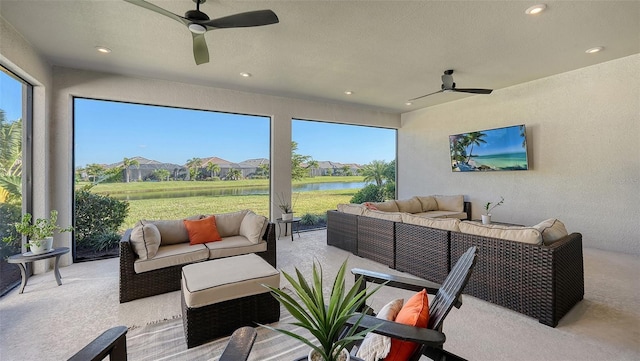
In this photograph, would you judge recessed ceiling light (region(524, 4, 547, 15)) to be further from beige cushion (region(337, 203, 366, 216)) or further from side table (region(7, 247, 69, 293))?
side table (region(7, 247, 69, 293))

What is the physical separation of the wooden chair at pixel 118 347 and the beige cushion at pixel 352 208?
3.15m

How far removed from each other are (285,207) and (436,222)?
3138mm

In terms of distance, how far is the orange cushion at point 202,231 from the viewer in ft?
11.0

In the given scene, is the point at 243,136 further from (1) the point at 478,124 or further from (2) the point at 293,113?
(1) the point at 478,124

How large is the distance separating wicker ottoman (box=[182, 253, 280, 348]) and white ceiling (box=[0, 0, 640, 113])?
250 cm

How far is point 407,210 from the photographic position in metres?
5.37

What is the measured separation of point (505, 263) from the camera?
8.17 feet

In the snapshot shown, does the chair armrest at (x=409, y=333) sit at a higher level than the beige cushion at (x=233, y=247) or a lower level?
higher

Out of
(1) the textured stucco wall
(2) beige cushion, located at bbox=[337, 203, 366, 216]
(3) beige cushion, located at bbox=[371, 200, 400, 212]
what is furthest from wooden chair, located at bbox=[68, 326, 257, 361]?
(1) the textured stucco wall

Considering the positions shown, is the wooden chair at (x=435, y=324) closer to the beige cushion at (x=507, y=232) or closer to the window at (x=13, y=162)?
the beige cushion at (x=507, y=232)

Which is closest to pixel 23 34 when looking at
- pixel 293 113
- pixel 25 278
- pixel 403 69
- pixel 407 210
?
pixel 25 278

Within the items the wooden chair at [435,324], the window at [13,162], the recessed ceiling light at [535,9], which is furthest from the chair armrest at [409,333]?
the window at [13,162]

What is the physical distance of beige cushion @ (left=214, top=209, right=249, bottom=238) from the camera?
3688 millimetres

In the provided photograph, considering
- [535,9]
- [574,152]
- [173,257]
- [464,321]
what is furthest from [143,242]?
[574,152]
